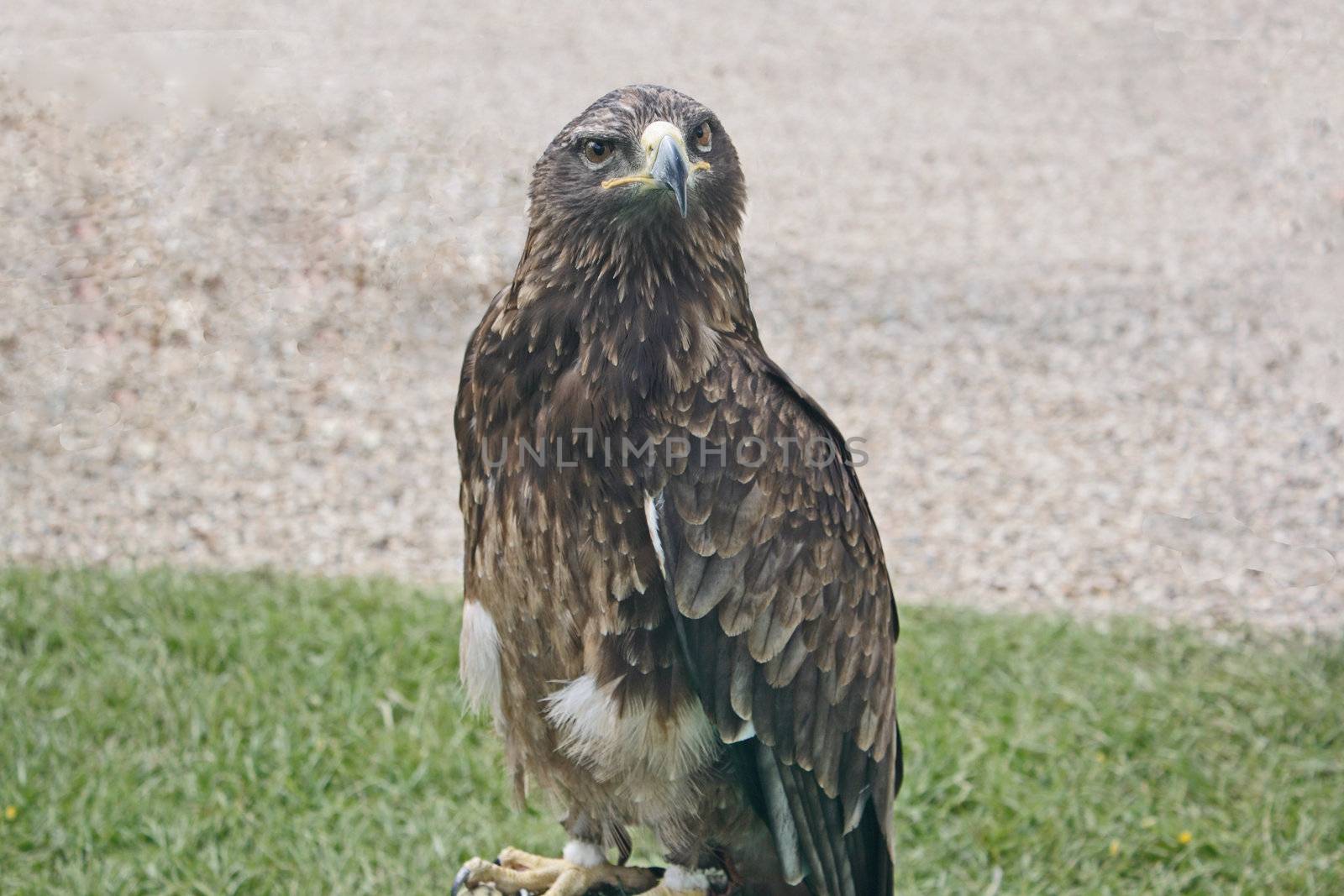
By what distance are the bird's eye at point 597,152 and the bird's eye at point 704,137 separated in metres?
0.17

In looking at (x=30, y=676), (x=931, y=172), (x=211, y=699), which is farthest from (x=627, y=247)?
(x=931, y=172)

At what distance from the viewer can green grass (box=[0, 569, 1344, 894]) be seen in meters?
4.22

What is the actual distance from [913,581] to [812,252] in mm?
3494

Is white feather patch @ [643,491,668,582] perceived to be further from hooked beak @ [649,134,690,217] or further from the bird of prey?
hooked beak @ [649,134,690,217]

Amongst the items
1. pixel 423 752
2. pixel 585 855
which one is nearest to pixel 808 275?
pixel 423 752

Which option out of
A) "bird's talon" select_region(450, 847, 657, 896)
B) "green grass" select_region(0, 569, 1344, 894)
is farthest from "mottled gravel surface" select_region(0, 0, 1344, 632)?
"bird's talon" select_region(450, 847, 657, 896)

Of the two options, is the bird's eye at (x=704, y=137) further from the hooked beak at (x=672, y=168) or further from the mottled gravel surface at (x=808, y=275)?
the mottled gravel surface at (x=808, y=275)

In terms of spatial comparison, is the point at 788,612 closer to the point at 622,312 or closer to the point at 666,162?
the point at 622,312

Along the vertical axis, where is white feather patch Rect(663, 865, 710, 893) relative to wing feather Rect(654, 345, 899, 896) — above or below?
below

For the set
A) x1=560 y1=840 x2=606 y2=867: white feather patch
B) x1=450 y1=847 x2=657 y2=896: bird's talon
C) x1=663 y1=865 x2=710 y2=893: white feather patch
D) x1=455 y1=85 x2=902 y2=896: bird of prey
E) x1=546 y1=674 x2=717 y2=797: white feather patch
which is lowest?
x1=450 y1=847 x2=657 y2=896: bird's talon

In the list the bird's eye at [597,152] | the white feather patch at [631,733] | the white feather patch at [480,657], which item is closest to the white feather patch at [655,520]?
the white feather patch at [631,733]

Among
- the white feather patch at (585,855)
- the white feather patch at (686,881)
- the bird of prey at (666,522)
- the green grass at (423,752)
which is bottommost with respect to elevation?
the green grass at (423,752)

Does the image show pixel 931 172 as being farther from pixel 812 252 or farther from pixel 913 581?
pixel 913 581

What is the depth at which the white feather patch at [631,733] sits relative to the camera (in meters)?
2.71
